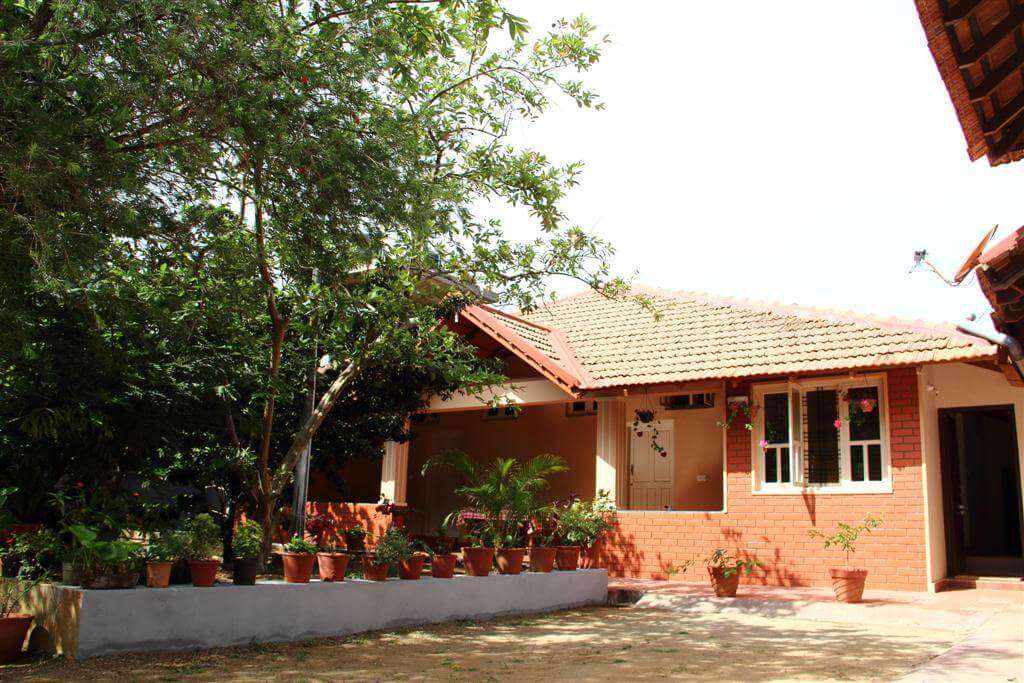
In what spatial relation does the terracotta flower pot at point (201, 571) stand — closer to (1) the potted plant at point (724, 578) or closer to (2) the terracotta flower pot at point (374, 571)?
(2) the terracotta flower pot at point (374, 571)

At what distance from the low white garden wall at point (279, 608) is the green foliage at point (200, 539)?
0.40m

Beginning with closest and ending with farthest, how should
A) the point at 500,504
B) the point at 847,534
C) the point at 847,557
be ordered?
the point at 500,504, the point at 847,534, the point at 847,557

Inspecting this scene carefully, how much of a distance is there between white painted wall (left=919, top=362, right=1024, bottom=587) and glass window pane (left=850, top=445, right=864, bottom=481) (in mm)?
830

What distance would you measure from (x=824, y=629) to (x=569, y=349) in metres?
7.48

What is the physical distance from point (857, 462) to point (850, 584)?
227 centimetres

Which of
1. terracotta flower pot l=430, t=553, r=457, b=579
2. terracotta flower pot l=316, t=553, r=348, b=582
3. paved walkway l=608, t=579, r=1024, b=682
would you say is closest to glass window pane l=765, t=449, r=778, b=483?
paved walkway l=608, t=579, r=1024, b=682

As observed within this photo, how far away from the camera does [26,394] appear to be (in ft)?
24.7

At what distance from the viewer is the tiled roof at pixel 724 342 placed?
1122 cm

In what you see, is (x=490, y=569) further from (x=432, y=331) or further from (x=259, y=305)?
(x=259, y=305)

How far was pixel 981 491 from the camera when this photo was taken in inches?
569

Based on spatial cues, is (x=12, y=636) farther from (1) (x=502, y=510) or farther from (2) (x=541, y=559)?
(2) (x=541, y=559)

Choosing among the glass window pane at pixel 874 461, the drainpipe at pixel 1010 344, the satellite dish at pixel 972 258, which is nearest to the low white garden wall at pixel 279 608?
the glass window pane at pixel 874 461

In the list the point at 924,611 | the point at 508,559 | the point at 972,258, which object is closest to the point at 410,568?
the point at 508,559

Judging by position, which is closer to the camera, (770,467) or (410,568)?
(410,568)
